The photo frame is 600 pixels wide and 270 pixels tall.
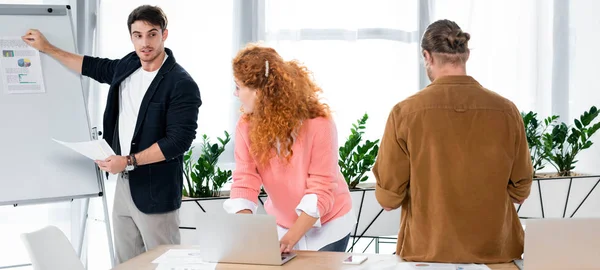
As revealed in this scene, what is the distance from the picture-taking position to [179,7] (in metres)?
4.50

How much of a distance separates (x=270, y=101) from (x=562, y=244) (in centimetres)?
113

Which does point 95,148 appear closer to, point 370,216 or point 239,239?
point 239,239

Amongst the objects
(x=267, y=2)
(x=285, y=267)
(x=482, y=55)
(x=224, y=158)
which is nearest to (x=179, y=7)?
(x=267, y=2)

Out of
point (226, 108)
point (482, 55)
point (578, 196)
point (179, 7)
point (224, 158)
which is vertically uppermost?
point (179, 7)

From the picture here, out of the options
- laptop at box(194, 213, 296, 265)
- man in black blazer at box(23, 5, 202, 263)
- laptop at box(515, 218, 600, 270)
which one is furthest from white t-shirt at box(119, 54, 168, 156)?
laptop at box(515, 218, 600, 270)

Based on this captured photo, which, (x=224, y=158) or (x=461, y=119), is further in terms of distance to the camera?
(x=224, y=158)

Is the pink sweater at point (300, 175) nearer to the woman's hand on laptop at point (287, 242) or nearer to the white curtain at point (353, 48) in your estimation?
the woman's hand on laptop at point (287, 242)

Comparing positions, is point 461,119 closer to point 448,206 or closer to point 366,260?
point 448,206

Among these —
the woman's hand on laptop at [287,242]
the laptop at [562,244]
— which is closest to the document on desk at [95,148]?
the woman's hand on laptop at [287,242]

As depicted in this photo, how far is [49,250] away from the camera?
2.29 meters

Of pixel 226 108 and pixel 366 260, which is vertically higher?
pixel 226 108

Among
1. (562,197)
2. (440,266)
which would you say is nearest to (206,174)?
(440,266)

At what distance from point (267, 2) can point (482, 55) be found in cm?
165

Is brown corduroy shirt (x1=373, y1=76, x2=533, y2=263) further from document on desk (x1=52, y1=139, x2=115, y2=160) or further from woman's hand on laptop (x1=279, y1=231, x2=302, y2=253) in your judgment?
document on desk (x1=52, y1=139, x2=115, y2=160)
